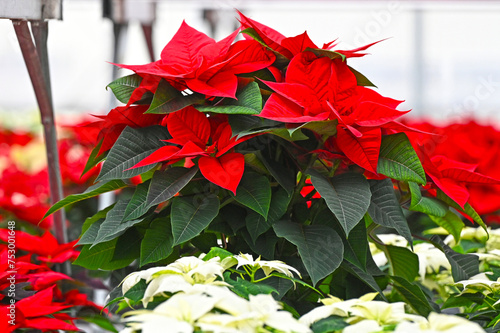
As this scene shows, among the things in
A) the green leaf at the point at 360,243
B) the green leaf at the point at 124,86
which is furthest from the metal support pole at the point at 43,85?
the green leaf at the point at 360,243

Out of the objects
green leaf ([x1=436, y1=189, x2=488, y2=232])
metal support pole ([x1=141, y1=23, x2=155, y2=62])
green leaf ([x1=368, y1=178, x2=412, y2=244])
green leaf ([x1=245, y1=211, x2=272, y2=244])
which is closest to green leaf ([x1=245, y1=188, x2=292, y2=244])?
green leaf ([x1=245, y1=211, x2=272, y2=244])

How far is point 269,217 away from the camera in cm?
71

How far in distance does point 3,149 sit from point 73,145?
229mm

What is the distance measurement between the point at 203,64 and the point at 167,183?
16cm

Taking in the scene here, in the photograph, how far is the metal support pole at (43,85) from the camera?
0.91 meters

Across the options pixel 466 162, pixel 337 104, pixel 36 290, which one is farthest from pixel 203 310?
pixel 466 162

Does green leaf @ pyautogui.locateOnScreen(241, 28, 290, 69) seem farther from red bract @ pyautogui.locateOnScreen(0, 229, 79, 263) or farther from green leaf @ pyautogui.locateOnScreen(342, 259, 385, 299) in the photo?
red bract @ pyautogui.locateOnScreen(0, 229, 79, 263)

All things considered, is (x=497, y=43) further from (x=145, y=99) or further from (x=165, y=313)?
(x=165, y=313)

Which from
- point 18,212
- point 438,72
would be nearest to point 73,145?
point 18,212

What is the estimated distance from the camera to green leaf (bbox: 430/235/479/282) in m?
0.82

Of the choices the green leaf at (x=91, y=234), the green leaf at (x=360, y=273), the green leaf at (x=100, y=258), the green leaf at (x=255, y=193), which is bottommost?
the green leaf at (x=360, y=273)

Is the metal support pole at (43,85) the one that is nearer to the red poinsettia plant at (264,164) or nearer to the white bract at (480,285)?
the red poinsettia plant at (264,164)

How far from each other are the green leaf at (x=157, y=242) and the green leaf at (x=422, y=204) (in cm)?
29

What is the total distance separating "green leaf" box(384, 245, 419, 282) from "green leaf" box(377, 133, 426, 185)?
0.20m
